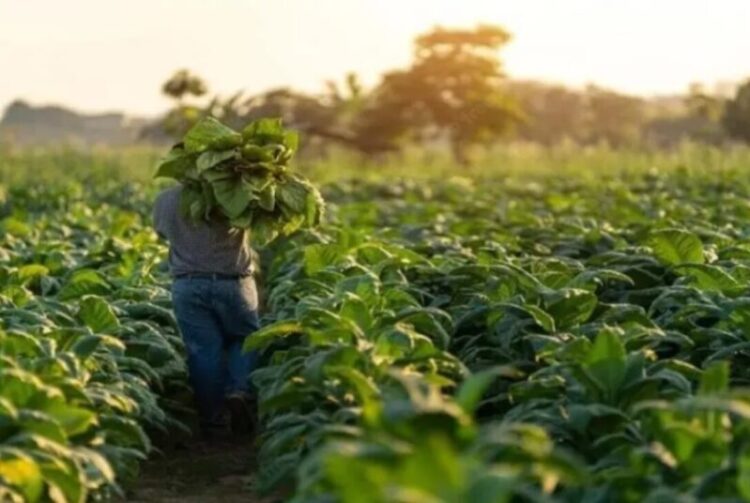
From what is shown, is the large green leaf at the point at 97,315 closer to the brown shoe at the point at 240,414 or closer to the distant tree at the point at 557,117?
the brown shoe at the point at 240,414

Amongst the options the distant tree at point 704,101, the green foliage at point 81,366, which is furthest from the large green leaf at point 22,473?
the distant tree at point 704,101

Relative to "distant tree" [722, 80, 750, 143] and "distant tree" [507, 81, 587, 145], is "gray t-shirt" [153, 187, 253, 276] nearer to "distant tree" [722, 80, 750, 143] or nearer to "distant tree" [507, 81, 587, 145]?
"distant tree" [722, 80, 750, 143]

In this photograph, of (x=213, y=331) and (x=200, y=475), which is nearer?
(x=200, y=475)

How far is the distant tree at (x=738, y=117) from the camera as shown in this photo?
54.7m

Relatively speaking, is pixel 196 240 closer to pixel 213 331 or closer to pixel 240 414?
pixel 213 331

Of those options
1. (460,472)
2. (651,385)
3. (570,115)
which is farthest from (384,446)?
(570,115)

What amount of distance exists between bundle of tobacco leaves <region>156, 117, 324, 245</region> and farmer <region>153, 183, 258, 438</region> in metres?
0.14

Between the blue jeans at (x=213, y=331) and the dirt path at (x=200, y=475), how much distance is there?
0.79 feet

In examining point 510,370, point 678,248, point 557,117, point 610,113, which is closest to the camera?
point 510,370

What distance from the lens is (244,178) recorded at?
8.34 meters

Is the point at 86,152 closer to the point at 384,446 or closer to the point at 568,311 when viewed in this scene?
the point at 568,311

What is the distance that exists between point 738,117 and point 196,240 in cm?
4855

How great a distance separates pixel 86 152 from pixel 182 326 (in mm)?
25872

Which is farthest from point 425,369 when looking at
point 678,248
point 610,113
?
point 610,113
